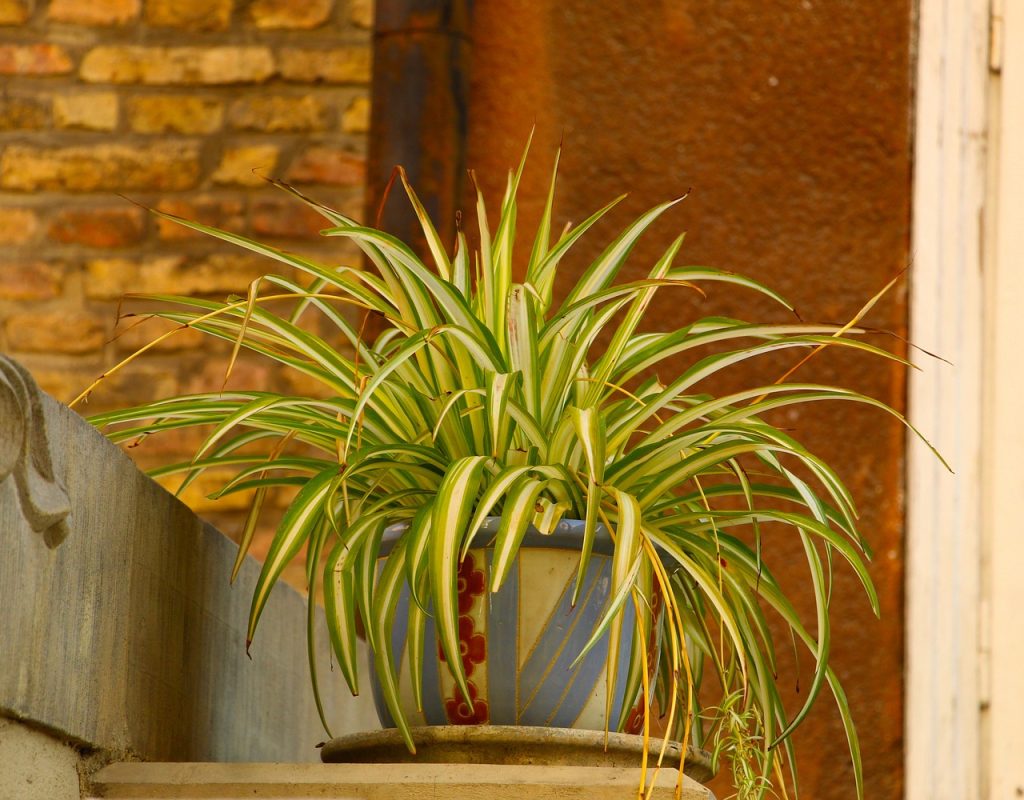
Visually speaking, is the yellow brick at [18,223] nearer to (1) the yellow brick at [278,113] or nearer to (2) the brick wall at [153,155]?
(2) the brick wall at [153,155]

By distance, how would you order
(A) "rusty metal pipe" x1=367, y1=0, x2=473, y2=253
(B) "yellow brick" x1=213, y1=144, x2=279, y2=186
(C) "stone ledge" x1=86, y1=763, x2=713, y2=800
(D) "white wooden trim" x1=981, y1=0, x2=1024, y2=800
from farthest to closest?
(B) "yellow brick" x1=213, y1=144, x2=279, y2=186 < (A) "rusty metal pipe" x1=367, y1=0, x2=473, y2=253 < (D) "white wooden trim" x1=981, y1=0, x2=1024, y2=800 < (C) "stone ledge" x1=86, y1=763, x2=713, y2=800

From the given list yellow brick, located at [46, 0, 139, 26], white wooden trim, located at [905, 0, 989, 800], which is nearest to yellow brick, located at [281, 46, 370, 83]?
yellow brick, located at [46, 0, 139, 26]

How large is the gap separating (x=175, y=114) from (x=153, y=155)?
0.29 ft

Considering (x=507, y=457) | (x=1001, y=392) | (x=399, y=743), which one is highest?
(x=1001, y=392)

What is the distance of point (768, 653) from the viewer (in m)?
1.58

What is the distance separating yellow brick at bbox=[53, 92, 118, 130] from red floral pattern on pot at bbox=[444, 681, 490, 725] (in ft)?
5.75

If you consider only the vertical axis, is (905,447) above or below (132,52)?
below

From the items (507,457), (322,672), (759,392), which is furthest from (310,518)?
(322,672)

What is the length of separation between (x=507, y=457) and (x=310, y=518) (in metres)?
0.20

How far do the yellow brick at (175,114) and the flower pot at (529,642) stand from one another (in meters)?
1.60

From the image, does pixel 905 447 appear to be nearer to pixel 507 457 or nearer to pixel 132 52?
pixel 507 457

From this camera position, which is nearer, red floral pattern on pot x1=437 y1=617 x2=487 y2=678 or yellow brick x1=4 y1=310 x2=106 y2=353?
red floral pattern on pot x1=437 y1=617 x2=487 y2=678

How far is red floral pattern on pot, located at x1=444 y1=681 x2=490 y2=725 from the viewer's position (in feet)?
4.78

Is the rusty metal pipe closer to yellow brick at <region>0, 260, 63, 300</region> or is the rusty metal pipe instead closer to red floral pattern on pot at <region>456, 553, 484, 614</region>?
yellow brick at <region>0, 260, 63, 300</region>
